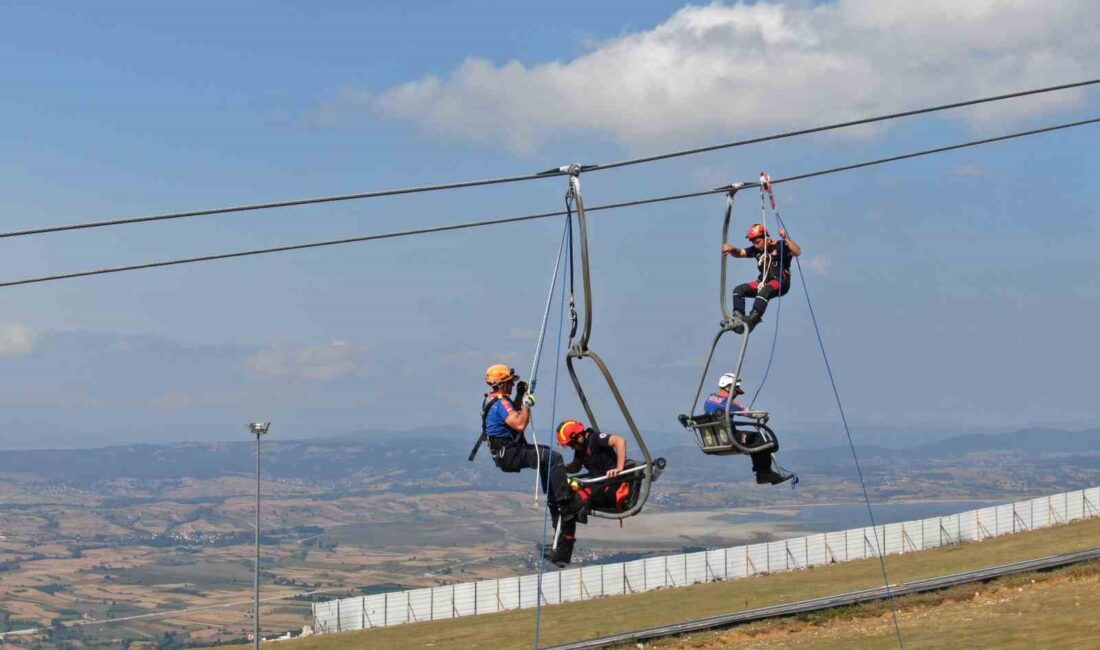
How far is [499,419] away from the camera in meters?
17.4

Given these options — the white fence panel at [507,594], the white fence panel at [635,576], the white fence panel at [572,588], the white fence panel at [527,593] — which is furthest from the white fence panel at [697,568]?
the white fence panel at [507,594]

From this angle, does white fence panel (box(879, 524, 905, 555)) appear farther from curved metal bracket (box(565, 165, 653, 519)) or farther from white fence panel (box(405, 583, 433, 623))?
curved metal bracket (box(565, 165, 653, 519))

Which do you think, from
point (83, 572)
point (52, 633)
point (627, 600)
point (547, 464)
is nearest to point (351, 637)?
point (627, 600)

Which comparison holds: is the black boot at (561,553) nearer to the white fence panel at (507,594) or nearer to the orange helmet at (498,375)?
the orange helmet at (498,375)

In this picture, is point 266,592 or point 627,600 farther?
point 266,592

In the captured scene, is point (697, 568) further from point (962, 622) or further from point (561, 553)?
point (561, 553)

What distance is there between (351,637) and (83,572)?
16121 centimetres

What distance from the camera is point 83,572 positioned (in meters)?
195

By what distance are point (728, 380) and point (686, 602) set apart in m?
32.7

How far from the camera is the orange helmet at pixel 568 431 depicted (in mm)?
17750

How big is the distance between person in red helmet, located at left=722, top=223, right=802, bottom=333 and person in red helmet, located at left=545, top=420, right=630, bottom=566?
3.00m

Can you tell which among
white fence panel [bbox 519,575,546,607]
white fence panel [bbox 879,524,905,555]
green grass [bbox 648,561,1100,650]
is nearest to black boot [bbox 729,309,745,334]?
green grass [bbox 648,561,1100,650]

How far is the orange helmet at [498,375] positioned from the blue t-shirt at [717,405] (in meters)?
3.45

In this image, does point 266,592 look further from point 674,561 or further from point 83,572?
point 674,561
